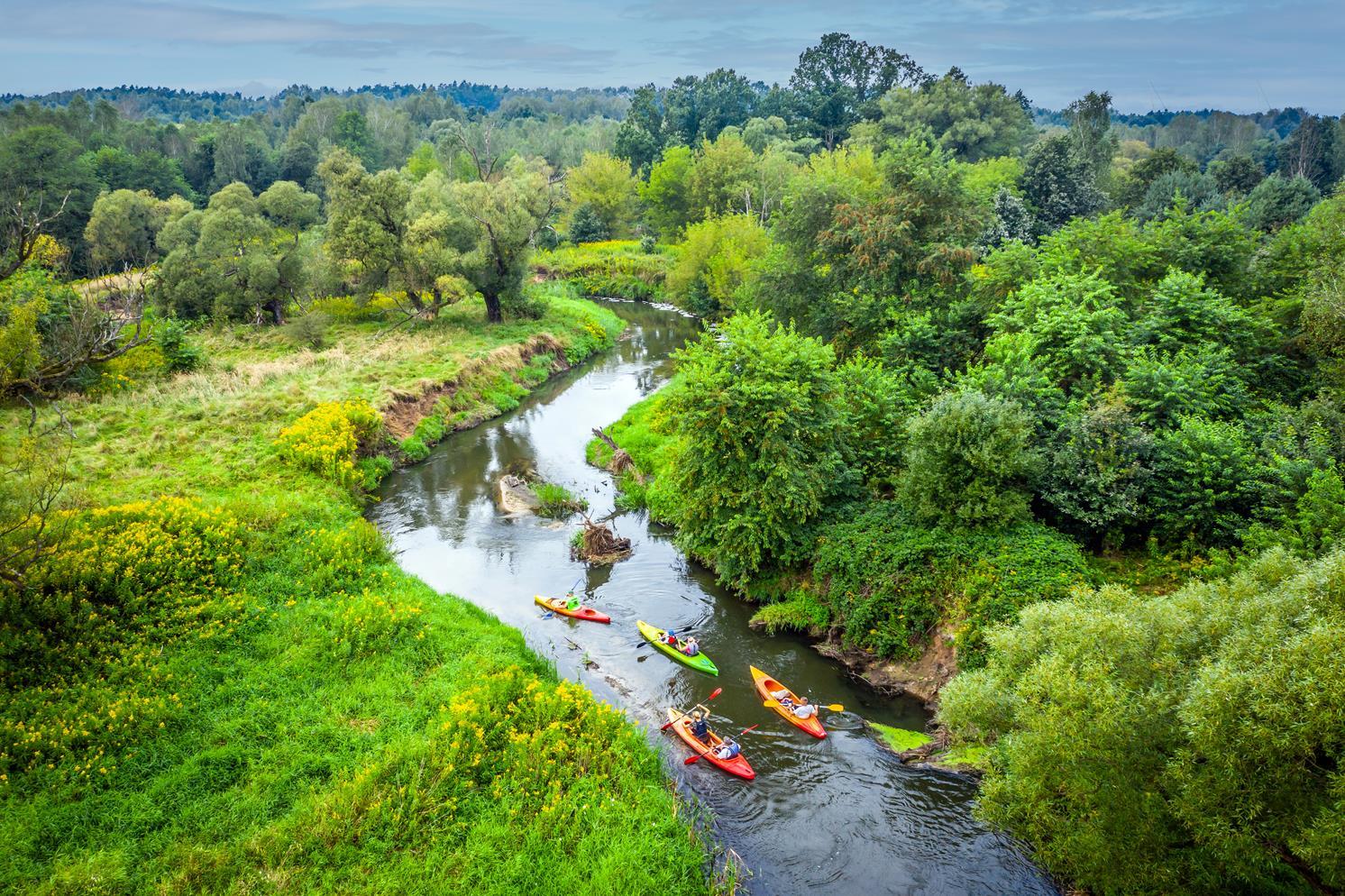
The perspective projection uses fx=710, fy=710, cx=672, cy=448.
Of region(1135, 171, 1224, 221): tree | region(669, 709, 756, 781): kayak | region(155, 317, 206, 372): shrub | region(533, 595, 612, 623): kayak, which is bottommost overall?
region(533, 595, 612, 623): kayak

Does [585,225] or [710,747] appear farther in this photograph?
[585,225]

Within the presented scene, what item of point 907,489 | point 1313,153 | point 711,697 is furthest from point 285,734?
point 1313,153

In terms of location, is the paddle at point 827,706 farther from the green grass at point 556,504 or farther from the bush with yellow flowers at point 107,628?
the bush with yellow flowers at point 107,628

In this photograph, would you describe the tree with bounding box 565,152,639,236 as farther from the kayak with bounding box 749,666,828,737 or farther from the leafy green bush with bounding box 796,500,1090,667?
the kayak with bounding box 749,666,828,737

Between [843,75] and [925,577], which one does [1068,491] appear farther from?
[843,75]

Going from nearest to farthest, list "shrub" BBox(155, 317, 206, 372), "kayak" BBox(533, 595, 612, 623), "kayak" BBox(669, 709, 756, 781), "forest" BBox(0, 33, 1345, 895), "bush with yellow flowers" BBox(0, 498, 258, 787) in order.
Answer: "forest" BBox(0, 33, 1345, 895) < "bush with yellow flowers" BBox(0, 498, 258, 787) < "kayak" BBox(669, 709, 756, 781) < "kayak" BBox(533, 595, 612, 623) < "shrub" BBox(155, 317, 206, 372)

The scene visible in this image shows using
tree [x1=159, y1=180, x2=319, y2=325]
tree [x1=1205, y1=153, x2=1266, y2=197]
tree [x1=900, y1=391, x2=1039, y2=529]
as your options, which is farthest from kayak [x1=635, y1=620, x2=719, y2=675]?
tree [x1=1205, y1=153, x2=1266, y2=197]

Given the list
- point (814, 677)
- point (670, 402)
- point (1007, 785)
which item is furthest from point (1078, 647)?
point (670, 402)
